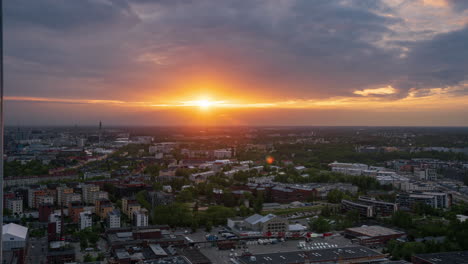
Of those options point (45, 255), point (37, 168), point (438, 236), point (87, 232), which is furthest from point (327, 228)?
point (37, 168)

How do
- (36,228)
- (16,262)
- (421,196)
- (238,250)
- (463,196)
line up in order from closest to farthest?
(16,262)
(238,250)
(36,228)
(421,196)
(463,196)

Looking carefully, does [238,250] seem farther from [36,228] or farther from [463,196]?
[463,196]

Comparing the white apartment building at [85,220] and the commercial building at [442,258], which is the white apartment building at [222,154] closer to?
the white apartment building at [85,220]


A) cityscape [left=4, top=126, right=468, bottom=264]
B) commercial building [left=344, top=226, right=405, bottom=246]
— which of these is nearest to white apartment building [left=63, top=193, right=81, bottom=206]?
cityscape [left=4, top=126, right=468, bottom=264]

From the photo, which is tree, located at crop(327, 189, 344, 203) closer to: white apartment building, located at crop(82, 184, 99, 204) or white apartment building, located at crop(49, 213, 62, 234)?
white apartment building, located at crop(82, 184, 99, 204)

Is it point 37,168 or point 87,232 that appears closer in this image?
point 87,232

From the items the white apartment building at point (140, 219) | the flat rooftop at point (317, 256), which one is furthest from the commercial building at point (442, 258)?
the white apartment building at point (140, 219)

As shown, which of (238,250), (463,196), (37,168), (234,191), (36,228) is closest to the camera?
(238,250)
